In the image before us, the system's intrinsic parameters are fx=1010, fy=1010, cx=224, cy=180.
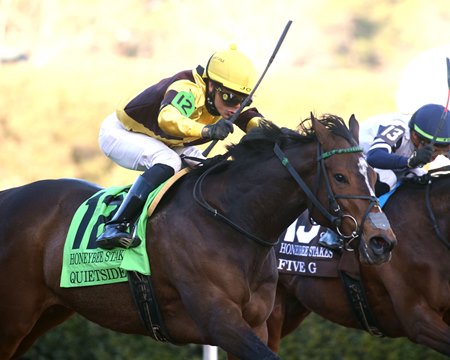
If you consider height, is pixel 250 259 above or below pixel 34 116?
above

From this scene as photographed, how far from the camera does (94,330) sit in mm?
7254

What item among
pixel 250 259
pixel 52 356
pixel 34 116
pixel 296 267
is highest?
pixel 250 259

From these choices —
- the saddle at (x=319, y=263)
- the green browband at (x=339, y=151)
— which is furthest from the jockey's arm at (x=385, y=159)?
the green browband at (x=339, y=151)

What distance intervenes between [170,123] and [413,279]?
72.5 inches

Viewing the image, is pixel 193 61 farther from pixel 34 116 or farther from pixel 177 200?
pixel 177 200

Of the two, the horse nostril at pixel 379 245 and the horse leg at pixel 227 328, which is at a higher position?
the horse nostril at pixel 379 245

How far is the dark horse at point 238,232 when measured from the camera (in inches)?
189

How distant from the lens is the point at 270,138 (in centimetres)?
519

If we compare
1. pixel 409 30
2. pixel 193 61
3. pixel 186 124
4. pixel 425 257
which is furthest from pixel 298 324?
pixel 409 30

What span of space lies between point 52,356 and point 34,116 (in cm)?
2267

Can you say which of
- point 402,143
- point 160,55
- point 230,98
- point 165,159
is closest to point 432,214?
point 402,143

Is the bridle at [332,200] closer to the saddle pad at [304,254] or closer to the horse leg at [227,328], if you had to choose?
the horse leg at [227,328]

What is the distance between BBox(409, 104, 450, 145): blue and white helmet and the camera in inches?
237

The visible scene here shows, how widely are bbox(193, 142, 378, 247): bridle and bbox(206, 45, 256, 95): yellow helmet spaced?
389 millimetres
